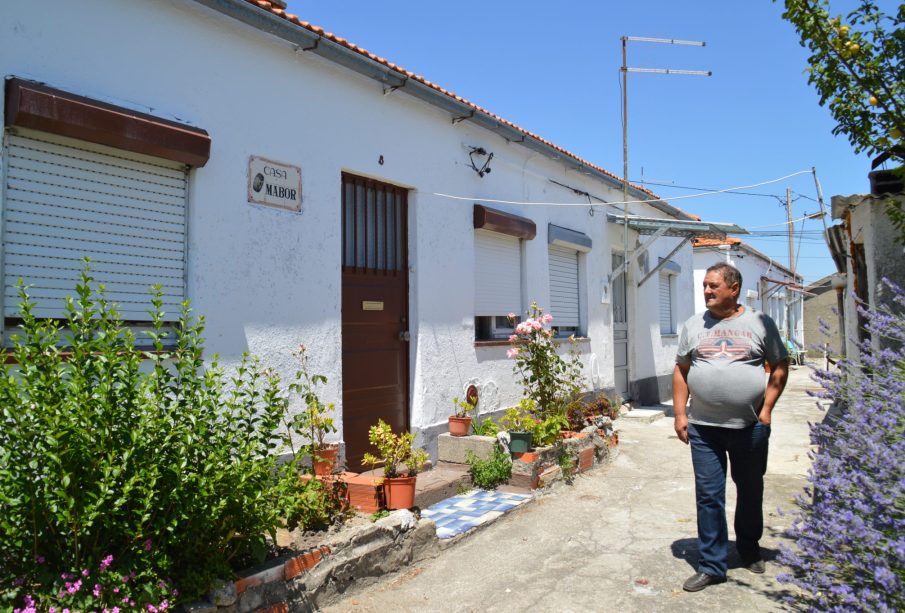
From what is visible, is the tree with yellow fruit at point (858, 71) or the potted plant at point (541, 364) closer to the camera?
the tree with yellow fruit at point (858, 71)

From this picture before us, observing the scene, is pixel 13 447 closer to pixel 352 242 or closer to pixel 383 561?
pixel 383 561

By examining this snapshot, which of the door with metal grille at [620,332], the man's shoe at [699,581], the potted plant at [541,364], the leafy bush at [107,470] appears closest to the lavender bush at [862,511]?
the man's shoe at [699,581]

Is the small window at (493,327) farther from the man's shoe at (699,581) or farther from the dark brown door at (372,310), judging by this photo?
the man's shoe at (699,581)

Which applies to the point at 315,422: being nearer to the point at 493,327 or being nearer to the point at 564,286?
the point at 493,327

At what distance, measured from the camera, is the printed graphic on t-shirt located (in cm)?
402

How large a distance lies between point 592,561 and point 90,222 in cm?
403

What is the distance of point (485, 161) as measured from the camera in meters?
7.85

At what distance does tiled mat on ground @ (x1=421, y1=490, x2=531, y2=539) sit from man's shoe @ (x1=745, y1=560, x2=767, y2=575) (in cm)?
196

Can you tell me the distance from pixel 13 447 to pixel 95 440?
0.31 metres

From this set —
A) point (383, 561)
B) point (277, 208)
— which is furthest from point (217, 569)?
point (277, 208)

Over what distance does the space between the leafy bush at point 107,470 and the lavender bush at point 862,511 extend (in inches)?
101

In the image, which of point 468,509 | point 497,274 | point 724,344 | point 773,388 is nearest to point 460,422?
point 468,509

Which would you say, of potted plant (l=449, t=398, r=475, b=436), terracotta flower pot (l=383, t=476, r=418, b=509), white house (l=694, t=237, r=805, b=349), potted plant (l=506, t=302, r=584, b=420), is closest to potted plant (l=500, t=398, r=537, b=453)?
potted plant (l=506, t=302, r=584, b=420)

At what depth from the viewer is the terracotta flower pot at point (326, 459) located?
4777mm
